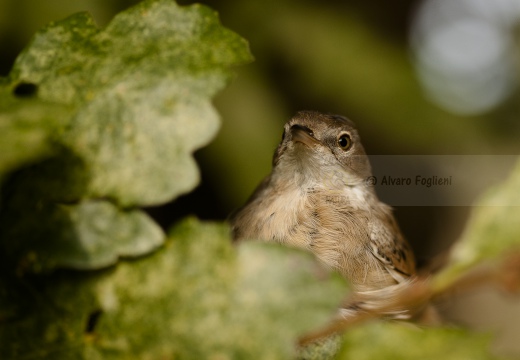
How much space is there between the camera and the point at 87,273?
1.02m

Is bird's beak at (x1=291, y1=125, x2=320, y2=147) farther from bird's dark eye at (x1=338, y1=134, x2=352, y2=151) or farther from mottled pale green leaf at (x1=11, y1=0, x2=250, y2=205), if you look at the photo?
mottled pale green leaf at (x1=11, y1=0, x2=250, y2=205)

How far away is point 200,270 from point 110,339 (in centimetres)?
20

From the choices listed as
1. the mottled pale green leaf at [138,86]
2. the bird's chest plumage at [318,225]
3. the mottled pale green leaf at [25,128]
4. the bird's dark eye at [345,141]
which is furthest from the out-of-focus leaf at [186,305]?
the bird's dark eye at [345,141]

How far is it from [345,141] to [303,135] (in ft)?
1.50

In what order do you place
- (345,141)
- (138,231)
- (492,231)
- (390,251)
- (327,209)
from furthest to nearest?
(345,141)
(390,251)
(327,209)
(138,231)
(492,231)

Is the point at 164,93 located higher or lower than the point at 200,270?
higher

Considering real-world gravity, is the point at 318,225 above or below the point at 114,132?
below

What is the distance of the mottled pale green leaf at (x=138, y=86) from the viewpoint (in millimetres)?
991

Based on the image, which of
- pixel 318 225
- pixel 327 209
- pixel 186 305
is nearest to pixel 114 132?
pixel 186 305

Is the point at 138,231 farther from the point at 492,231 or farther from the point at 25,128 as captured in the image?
the point at 492,231

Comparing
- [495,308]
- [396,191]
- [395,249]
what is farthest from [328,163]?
[495,308]

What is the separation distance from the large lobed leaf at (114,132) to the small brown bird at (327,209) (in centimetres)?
123

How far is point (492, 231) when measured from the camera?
0.85m

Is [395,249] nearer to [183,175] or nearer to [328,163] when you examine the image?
[328,163]
